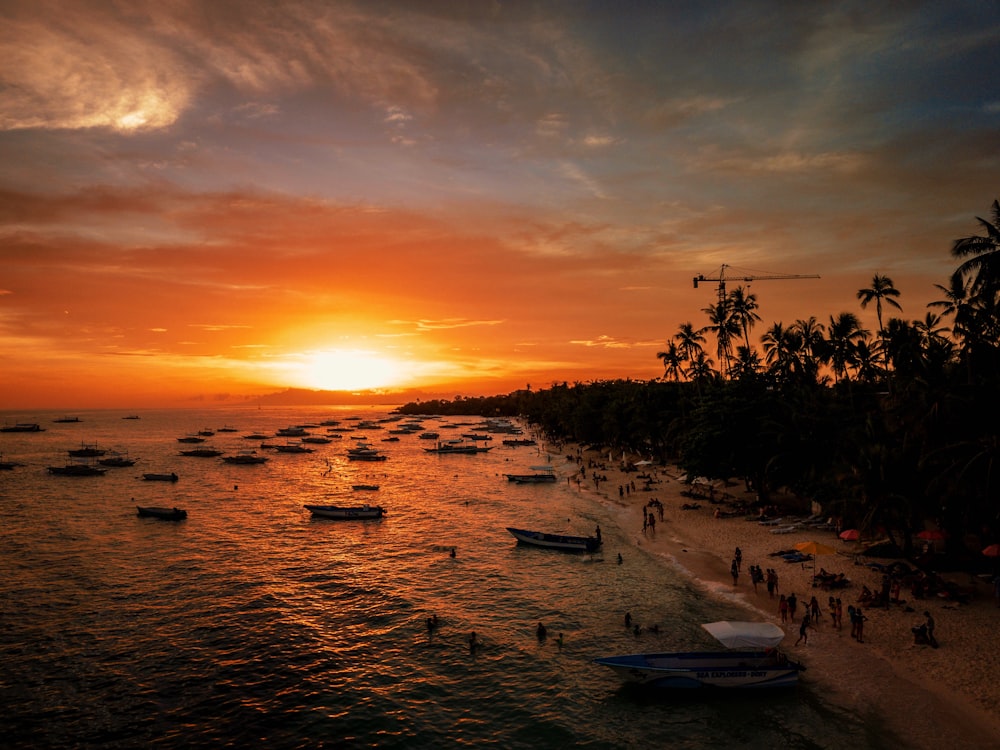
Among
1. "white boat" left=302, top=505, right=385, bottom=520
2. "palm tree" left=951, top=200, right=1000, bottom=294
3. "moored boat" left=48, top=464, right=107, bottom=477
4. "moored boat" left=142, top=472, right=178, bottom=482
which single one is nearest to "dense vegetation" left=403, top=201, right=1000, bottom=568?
"palm tree" left=951, top=200, right=1000, bottom=294

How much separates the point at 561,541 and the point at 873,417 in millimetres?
30676

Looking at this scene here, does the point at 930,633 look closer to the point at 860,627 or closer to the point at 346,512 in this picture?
the point at 860,627

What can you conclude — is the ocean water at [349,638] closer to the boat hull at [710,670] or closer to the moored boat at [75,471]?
the boat hull at [710,670]

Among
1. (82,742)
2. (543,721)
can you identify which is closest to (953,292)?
(543,721)

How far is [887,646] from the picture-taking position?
3012cm

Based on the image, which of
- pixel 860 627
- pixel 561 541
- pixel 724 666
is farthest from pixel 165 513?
pixel 860 627

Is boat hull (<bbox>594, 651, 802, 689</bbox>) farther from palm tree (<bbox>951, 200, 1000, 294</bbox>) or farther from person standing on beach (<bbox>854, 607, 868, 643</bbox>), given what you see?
palm tree (<bbox>951, 200, 1000, 294</bbox>)

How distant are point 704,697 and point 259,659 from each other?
84.5ft

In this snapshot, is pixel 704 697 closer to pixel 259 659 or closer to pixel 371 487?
pixel 259 659

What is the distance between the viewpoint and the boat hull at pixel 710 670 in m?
27.4

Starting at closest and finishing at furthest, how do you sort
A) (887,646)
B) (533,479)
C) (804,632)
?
1. (887,646)
2. (804,632)
3. (533,479)

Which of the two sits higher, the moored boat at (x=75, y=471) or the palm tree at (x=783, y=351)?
the palm tree at (x=783, y=351)

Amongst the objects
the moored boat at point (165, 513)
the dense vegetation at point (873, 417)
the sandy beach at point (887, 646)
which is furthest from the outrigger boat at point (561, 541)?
the moored boat at point (165, 513)

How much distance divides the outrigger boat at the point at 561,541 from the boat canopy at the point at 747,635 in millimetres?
25388
